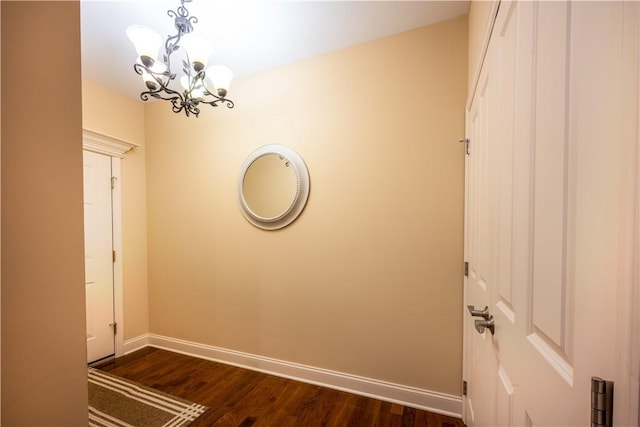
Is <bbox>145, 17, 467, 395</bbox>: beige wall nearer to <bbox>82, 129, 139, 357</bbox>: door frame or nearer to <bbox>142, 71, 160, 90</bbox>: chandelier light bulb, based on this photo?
<bbox>82, 129, 139, 357</bbox>: door frame

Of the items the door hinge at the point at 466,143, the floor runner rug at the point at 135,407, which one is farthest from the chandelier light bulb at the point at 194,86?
Result: the floor runner rug at the point at 135,407

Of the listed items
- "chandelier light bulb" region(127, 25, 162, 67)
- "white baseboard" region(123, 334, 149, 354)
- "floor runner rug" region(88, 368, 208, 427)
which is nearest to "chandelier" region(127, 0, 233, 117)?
"chandelier light bulb" region(127, 25, 162, 67)

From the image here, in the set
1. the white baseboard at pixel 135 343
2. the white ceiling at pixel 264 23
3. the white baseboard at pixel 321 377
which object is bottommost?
the white baseboard at pixel 135 343

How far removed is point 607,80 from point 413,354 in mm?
1868

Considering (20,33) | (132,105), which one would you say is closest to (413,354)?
(20,33)

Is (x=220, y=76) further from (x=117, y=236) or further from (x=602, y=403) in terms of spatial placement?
(x=117, y=236)

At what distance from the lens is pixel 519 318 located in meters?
0.65

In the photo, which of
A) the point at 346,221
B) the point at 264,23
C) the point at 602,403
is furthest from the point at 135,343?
the point at 602,403

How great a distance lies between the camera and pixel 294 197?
2070 mm

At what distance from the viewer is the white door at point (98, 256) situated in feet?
7.71

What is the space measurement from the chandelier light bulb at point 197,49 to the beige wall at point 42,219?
831 mm

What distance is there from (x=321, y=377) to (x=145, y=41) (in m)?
2.47

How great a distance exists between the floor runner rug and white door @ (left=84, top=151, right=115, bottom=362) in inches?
18.0

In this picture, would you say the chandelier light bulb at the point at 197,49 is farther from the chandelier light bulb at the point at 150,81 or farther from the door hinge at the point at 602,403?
the door hinge at the point at 602,403
